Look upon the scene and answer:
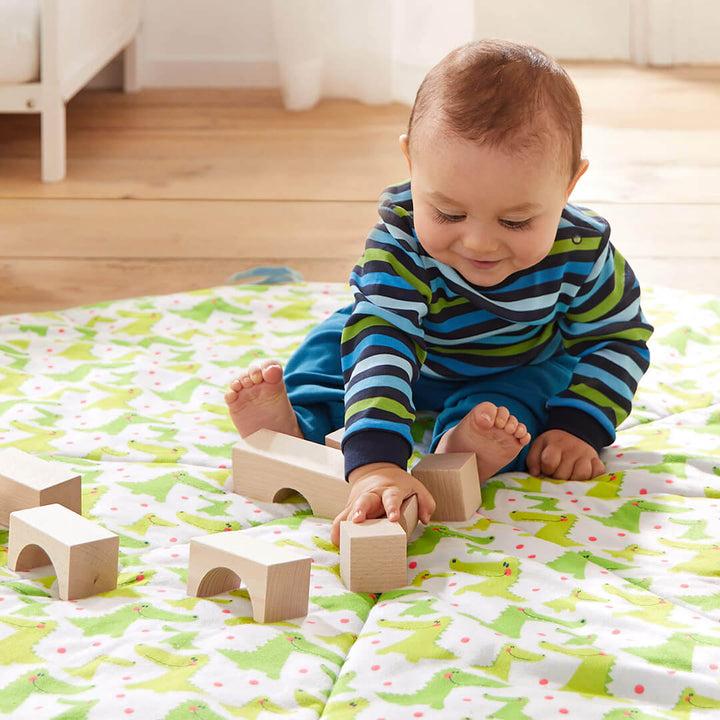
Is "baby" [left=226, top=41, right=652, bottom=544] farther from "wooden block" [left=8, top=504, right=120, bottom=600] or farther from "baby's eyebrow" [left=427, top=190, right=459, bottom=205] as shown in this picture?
"wooden block" [left=8, top=504, right=120, bottom=600]

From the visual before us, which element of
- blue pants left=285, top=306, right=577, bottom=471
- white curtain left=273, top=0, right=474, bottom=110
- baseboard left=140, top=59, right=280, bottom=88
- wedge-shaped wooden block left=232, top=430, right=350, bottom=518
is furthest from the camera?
baseboard left=140, top=59, right=280, bottom=88

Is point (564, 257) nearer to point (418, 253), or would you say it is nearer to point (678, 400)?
point (418, 253)

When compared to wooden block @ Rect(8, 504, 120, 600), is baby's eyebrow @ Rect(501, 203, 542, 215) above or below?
above

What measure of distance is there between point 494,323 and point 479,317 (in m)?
0.02

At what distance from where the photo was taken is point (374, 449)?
32.9 inches

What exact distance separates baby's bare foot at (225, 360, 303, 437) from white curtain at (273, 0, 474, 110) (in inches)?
75.6

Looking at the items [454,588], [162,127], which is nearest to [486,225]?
[454,588]

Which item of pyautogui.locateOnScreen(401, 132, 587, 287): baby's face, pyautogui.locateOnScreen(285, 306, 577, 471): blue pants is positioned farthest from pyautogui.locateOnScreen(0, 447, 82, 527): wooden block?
pyautogui.locateOnScreen(401, 132, 587, 287): baby's face

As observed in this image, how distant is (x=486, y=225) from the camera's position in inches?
32.0

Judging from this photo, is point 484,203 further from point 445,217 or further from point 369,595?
point 369,595

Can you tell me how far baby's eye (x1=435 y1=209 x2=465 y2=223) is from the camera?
82cm

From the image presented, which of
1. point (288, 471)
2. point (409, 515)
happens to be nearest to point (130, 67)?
point (288, 471)

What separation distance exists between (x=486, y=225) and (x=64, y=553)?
0.40 m

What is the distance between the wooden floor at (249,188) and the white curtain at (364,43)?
7cm
